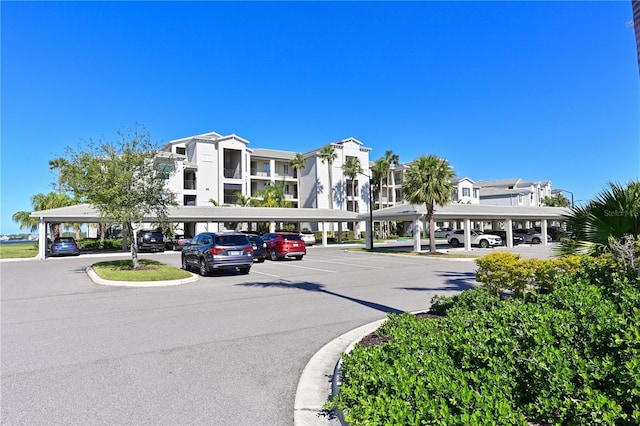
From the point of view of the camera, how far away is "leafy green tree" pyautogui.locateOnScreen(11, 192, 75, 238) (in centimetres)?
4244

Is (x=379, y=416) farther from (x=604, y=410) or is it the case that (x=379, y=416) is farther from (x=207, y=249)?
(x=207, y=249)

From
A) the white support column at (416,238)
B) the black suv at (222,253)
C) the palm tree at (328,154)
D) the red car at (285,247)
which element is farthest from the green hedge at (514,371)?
the palm tree at (328,154)

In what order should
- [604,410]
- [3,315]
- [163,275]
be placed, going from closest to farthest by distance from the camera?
[604,410] < [3,315] < [163,275]

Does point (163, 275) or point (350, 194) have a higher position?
point (350, 194)

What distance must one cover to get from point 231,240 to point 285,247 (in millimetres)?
7350

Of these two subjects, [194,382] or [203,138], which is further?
[203,138]

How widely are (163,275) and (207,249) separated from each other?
207 cm

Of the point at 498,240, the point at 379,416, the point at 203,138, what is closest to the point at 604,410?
the point at 379,416

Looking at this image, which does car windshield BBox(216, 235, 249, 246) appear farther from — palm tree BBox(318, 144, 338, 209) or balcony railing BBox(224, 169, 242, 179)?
palm tree BBox(318, 144, 338, 209)

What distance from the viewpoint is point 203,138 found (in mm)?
48375

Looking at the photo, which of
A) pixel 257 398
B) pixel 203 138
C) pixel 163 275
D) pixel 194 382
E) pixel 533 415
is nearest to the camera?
pixel 533 415

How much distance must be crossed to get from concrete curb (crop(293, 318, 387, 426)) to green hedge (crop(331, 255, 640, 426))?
1.67 ft

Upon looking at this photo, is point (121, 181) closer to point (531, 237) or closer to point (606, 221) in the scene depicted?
point (606, 221)

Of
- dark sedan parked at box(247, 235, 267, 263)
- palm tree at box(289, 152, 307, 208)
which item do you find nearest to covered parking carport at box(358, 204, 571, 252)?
dark sedan parked at box(247, 235, 267, 263)
